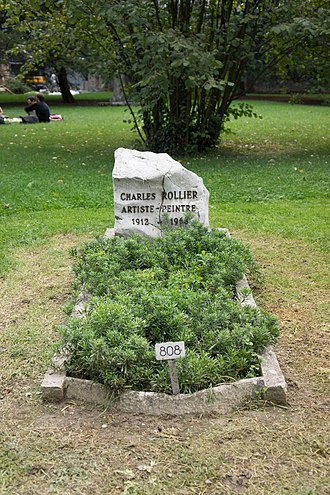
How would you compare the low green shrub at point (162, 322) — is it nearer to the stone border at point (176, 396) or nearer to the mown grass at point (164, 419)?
the stone border at point (176, 396)

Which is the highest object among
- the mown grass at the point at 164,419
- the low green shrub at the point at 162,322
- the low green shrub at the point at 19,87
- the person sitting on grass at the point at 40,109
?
the low green shrub at the point at 162,322

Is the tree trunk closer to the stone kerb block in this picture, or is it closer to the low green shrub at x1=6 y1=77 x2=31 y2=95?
the low green shrub at x1=6 y1=77 x2=31 y2=95

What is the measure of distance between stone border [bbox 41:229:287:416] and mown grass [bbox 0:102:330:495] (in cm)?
7

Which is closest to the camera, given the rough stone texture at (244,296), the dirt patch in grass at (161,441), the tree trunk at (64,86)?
the dirt patch in grass at (161,441)

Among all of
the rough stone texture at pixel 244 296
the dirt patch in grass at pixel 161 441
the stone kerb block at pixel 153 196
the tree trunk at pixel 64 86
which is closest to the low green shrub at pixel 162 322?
the rough stone texture at pixel 244 296

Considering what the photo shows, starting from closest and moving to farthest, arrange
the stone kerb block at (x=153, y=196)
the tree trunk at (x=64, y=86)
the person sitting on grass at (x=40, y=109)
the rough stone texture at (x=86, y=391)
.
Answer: the rough stone texture at (x=86, y=391) < the stone kerb block at (x=153, y=196) < the person sitting on grass at (x=40, y=109) < the tree trunk at (x=64, y=86)

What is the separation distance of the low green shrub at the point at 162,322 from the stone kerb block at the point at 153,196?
727mm

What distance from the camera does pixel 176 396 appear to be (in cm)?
355

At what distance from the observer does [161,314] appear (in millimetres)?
4027

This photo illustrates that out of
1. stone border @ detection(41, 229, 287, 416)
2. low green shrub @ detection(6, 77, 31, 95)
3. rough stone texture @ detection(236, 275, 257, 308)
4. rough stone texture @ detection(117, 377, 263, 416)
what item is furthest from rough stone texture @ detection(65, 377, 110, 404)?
low green shrub @ detection(6, 77, 31, 95)

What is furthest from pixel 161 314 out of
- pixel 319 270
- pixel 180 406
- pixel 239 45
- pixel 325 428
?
pixel 239 45

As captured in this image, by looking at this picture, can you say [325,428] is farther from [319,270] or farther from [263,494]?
[319,270]

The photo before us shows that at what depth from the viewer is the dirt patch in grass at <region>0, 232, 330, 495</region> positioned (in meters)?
2.98

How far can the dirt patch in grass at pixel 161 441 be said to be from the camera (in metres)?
2.98
